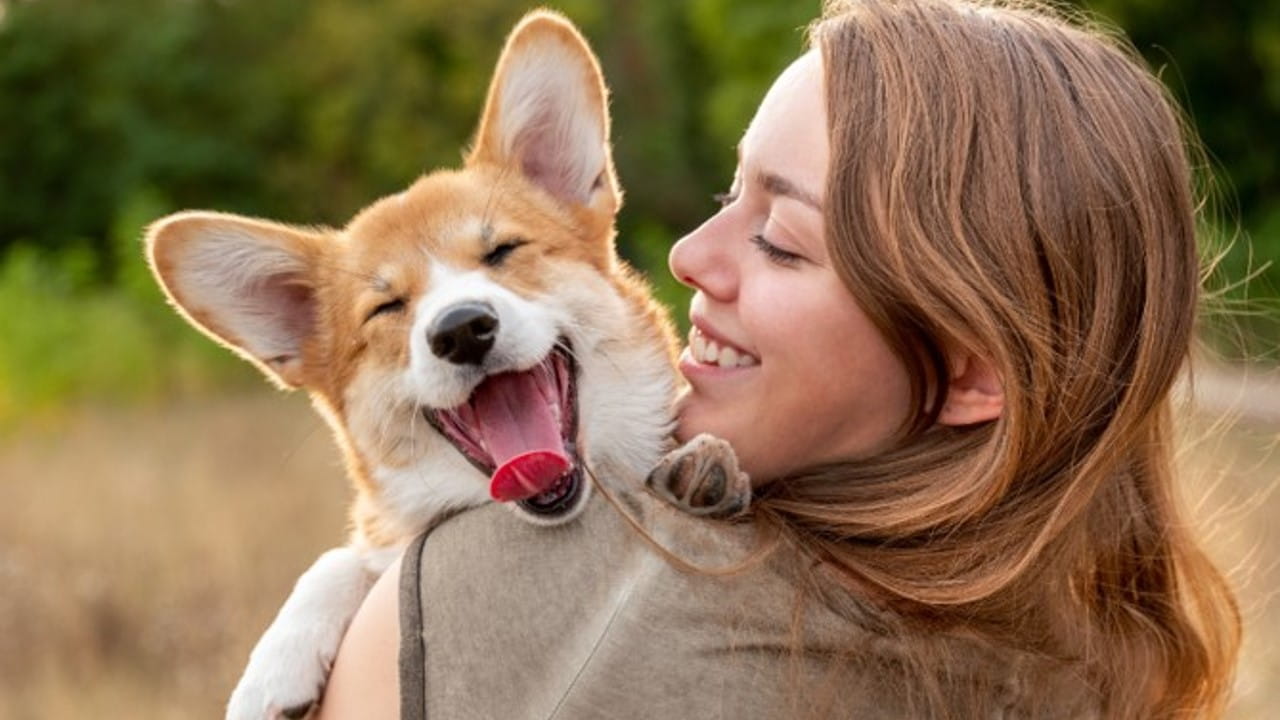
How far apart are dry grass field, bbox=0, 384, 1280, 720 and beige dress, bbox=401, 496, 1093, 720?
247 cm

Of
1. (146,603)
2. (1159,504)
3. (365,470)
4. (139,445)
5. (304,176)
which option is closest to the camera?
(1159,504)

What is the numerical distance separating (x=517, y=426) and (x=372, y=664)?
0.65 meters

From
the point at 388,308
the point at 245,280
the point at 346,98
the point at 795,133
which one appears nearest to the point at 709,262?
the point at 795,133

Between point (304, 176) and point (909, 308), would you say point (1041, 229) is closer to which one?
point (909, 308)

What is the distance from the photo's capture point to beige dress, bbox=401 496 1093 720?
1.96 metres

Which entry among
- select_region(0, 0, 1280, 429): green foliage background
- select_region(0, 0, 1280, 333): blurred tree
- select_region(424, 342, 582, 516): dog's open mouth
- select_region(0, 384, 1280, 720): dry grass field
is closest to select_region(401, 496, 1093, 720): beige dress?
select_region(424, 342, 582, 516): dog's open mouth

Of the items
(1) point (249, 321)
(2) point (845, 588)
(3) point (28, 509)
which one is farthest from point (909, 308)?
(3) point (28, 509)

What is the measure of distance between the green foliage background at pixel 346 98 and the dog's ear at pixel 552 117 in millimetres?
13621

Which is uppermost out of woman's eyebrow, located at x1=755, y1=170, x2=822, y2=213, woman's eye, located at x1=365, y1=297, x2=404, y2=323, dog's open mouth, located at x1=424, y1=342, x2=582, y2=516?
woman's eyebrow, located at x1=755, y1=170, x2=822, y2=213

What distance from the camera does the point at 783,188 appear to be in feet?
7.86

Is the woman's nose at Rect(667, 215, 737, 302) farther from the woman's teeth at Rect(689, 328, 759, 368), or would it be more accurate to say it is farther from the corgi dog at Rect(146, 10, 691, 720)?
the corgi dog at Rect(146, 10, 691, 720)

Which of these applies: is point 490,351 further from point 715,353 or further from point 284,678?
point 284,678

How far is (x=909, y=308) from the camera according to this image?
224 centimetres

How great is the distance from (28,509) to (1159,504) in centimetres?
655
